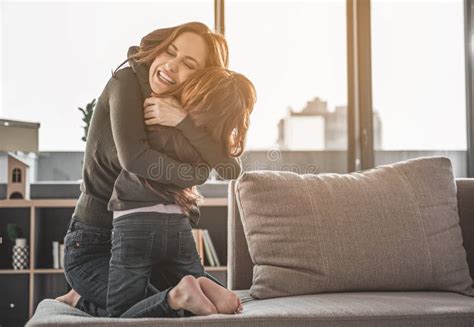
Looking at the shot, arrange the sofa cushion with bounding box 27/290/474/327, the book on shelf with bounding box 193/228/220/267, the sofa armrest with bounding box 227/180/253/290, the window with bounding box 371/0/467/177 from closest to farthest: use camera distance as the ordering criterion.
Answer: the sofa cushion with bounding box 27/290/474/327 < the sofa armrest with bounding box 227/180/253/290 < the book on shelf with bounding box 193/228/220/267 < the window with bounding box 371/0/467/177

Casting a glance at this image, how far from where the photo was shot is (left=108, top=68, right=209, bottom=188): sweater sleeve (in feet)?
5.35

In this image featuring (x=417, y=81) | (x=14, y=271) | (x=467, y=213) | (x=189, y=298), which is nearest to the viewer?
(x=189, y=298)

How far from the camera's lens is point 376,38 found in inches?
156

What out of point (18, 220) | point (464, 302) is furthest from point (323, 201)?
point (18, 220)

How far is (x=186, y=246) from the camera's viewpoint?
173 centimetres

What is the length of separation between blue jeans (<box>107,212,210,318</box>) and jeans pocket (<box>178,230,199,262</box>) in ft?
0.05

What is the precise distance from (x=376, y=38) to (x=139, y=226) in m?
2.73

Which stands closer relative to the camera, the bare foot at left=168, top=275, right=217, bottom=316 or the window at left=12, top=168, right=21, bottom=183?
the bare foot at left=168, top=275, right=217, bottom=316

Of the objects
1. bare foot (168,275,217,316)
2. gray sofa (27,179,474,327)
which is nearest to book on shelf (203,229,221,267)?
gray sofa (27,179,474,327)

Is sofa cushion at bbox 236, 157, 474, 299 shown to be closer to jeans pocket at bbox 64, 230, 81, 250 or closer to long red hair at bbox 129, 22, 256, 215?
long red hair at bbox 129, 22, 256, 215

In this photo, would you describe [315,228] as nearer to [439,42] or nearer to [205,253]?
[205,253]

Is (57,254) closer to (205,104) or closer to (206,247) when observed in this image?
(206,247)

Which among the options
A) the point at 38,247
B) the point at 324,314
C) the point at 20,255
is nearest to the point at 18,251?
the point at 20,255

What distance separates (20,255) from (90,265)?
74.6 inches
